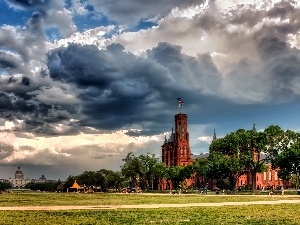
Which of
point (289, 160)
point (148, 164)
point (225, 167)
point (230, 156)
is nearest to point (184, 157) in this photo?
point (148, 164)

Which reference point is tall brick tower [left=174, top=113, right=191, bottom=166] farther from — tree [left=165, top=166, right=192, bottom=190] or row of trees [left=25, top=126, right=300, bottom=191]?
row of trees [left=25, top=126, right=300, bottom=191]

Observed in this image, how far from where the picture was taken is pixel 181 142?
194 metres

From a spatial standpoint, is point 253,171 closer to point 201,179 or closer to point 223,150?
point 223,150

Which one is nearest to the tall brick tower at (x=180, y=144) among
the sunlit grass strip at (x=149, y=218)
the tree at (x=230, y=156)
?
the tree at (x=230, y=156)

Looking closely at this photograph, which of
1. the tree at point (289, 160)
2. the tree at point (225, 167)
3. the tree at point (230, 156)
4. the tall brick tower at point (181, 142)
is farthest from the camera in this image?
the tall brick tower at point (181, 142)

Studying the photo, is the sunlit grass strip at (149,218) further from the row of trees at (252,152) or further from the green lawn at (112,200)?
the row of trees at (252,152)

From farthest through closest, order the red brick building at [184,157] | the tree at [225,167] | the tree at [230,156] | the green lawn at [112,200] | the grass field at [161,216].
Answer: the red brick building at [184,157] → the tree at [225,167] → the tree at [230,156] → the green lawn at [112,200] → the grass field at [161,216]

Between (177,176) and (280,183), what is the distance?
212ft

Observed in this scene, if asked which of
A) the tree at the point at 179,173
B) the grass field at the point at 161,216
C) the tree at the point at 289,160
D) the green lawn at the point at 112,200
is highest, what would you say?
the tree at the point at 289,160

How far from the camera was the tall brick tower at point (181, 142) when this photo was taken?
191125 millimetres

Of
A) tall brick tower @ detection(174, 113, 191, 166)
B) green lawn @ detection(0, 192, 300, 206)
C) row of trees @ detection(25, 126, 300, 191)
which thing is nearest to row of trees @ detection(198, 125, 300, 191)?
row of trees @ detection(25, 126, 300, 191)

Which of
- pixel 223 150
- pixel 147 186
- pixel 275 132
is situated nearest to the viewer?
pixel 275 132

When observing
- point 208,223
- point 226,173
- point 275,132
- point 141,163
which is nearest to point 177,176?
point 141,163

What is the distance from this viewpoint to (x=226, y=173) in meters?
111
